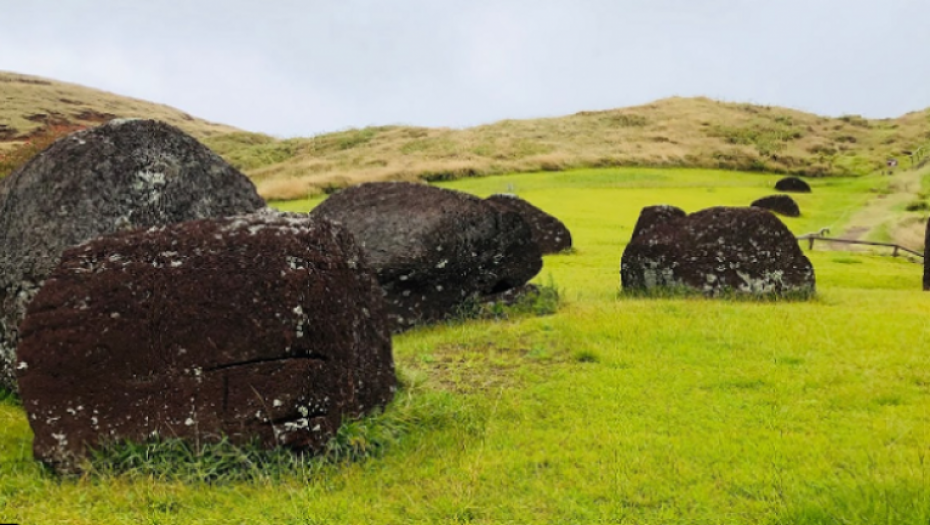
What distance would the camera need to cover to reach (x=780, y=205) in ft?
142

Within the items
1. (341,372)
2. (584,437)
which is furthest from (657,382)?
(341,372)

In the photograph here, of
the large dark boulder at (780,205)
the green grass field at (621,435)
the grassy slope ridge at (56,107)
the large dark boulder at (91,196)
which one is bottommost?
the green grass field at (621,435)

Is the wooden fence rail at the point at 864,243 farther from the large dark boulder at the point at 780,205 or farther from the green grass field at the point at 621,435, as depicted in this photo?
the green grass field at the point at 621,435

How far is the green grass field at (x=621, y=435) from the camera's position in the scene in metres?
6.08

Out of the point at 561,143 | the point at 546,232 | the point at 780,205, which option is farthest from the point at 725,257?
the point at 561,143

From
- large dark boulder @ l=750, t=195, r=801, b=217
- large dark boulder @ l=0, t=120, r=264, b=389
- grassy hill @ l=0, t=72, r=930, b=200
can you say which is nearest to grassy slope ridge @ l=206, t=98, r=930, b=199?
grassy hill @ l=0, t=72, r=930, b=200

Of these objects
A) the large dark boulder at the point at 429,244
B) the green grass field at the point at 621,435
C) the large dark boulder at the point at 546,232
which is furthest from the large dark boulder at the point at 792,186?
the large dark boulder at the point at 429,244

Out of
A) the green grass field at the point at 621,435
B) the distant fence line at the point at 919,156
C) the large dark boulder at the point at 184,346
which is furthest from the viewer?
the distant fence line at the point at 919,156

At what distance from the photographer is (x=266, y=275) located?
7.20m

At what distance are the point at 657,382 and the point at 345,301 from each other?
4376 mm

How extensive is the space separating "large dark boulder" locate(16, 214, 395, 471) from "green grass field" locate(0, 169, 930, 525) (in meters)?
0.51

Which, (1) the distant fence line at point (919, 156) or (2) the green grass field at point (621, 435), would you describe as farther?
(1) the distant fence line at point (919, 156)

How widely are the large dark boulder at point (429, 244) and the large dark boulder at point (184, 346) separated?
6.32 m

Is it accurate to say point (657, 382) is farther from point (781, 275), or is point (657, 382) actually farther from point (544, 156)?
point (544, 156)
